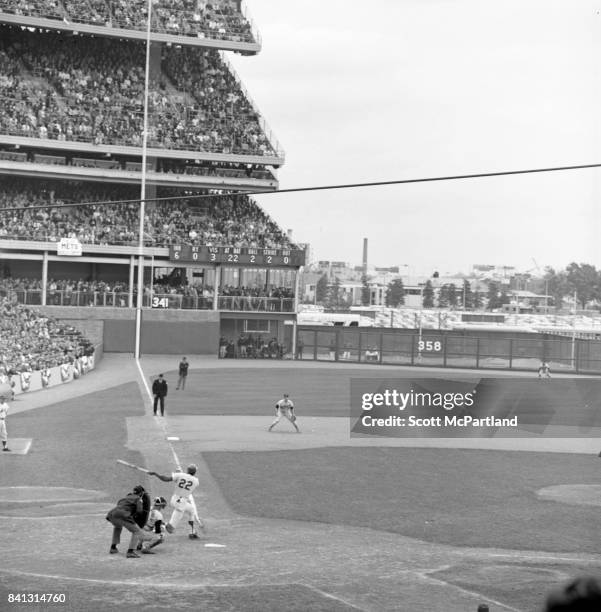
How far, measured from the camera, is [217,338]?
6069cm

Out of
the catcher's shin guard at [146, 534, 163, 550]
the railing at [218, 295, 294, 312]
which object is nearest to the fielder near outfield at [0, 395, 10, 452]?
the catcher's shin guard at [146, 534, 163, 550]

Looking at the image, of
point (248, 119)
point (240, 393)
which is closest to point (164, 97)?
point (248, 119)

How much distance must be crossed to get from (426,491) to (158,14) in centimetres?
4841

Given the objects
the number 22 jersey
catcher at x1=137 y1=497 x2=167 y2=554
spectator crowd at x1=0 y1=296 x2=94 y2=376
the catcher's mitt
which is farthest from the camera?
spectator crowd at x1=0 y1=296 x2=94 y2=376

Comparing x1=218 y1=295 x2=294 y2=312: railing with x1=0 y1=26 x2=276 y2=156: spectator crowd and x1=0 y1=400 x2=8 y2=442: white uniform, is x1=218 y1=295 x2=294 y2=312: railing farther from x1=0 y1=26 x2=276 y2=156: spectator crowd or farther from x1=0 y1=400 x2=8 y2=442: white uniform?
x1=0 y1=400 x2=8 y2=442: white uniform

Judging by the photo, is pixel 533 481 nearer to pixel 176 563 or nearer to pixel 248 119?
pixel 176 563

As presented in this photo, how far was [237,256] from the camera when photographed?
199ft

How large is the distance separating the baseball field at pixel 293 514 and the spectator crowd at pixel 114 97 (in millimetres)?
28658

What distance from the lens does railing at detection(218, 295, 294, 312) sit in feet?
202

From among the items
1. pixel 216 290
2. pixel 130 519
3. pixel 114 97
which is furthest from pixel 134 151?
pixel 130 519

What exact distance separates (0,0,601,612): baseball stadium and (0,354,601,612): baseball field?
80mm

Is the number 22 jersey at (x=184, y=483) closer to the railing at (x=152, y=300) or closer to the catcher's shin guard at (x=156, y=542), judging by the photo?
the catcher's shin guard at (x=156, y=542)

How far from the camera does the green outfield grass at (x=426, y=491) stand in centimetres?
1966

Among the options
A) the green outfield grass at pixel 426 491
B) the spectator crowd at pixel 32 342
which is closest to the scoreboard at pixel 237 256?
the spectator crowd at pixel 32 342
